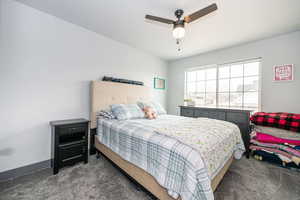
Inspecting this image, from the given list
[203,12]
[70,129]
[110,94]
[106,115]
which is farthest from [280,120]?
[70,129]

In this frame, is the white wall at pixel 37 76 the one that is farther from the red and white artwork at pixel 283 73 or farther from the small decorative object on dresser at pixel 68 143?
the red and white artwork at pixel 283 73

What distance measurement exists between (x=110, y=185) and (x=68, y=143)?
959 millimetres

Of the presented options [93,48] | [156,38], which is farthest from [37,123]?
[156,38]

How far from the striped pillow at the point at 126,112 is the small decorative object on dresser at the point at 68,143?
551 millimetres

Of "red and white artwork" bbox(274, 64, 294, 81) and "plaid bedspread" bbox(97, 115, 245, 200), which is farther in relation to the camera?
"red and white artwork" bbox(274, 64, 294, 81)

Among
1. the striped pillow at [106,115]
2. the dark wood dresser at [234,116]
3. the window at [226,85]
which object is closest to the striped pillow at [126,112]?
the striped pillow at [106,115]

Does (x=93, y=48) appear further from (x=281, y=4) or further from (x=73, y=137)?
(x=281, y=4)

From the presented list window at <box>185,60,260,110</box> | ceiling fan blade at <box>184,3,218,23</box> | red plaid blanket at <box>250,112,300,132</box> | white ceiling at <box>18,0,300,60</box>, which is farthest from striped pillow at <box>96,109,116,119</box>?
red plaid blanket at <box>250,112,300,132</box>

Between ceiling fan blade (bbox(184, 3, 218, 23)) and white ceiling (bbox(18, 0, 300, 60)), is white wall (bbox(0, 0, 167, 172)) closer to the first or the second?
white ceiling (bbox(18, 0, 300, 60))

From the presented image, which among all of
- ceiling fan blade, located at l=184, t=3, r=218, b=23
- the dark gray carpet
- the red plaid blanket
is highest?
ceiling fan blade, located at l=184, t=3, r=218, b=23

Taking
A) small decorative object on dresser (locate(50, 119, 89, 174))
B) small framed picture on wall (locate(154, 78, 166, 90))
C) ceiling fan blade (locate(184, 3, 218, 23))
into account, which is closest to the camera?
ceiling fan blade (locate(184, 3, 218, 23))

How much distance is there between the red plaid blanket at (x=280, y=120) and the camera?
2.10 metres

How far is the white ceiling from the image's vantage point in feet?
5.78

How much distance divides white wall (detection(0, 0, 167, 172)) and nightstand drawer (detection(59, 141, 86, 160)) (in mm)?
424
